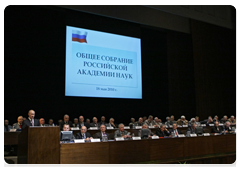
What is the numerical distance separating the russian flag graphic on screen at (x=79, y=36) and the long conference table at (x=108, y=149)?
513 cm

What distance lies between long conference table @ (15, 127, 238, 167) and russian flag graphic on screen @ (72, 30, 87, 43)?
5.13m

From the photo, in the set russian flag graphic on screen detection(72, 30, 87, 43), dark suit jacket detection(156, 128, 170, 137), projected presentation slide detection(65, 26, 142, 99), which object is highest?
russian flag graphic on screen detection(72, 30, 87, 43)

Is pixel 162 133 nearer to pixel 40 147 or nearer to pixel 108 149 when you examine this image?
pixel 108 149

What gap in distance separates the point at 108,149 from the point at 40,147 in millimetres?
1164

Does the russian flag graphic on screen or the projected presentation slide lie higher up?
the russian flag graphic on screen

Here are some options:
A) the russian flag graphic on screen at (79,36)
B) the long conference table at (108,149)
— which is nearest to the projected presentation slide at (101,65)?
the russian flag graphic on screen at (79,36)

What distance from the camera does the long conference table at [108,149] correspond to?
321cm

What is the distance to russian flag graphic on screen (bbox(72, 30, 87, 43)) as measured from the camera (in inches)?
333

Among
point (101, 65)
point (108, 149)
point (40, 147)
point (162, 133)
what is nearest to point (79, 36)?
point (101, 65)

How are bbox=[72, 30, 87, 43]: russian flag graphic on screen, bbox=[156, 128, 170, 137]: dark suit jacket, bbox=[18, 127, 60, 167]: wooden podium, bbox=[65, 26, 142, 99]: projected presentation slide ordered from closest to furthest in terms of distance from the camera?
1. bbox=[18, 127, 60, 167]: wooden podium
2. bbox=[156, 128, 170, 137]: dark suit jacket
3. bbox=[65, 26, 142, 99]: projected presentation slide
4. bbox=[72, 30, 87, 43]: russian flag graphic on screen

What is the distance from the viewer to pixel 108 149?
398 cm

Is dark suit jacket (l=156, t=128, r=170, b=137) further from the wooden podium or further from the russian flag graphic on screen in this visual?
the russian flag graphic on screen

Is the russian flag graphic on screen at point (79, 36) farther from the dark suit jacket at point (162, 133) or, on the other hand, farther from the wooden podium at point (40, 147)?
the wooden podium at point (40, 147)

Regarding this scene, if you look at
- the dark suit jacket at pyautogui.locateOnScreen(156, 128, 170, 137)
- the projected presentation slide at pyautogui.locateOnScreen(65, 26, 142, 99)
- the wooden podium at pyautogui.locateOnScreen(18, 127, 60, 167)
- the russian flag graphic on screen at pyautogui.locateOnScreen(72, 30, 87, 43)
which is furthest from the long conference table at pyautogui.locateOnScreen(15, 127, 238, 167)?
the russian flag graphic on screen at pyautogui.locateOnScreen(72, 30, 87, 43)
